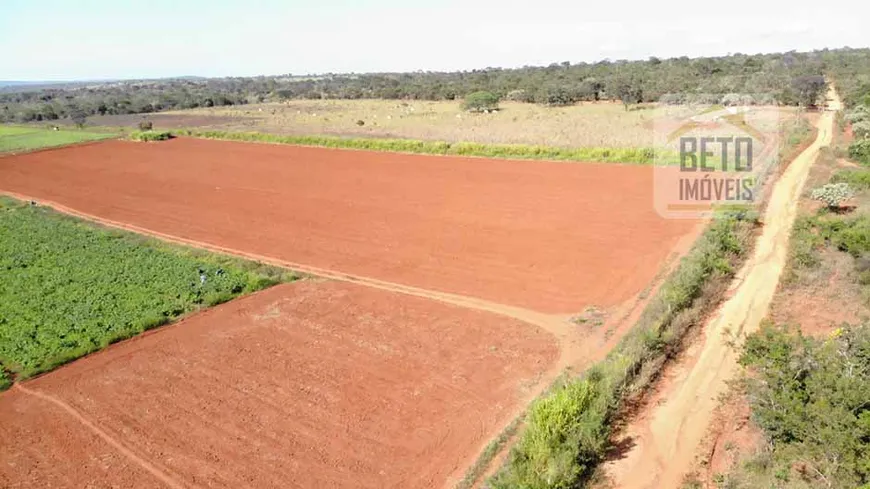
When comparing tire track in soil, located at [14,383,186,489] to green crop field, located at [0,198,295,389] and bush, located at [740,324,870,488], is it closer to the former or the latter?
green crop field, located at [0,198,295,389]

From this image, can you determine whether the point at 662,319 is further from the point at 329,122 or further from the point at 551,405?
the point at 329,122

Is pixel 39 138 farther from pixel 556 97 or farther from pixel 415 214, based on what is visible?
pixel 556 97

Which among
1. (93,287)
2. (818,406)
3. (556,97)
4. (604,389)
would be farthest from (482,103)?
(818,406)

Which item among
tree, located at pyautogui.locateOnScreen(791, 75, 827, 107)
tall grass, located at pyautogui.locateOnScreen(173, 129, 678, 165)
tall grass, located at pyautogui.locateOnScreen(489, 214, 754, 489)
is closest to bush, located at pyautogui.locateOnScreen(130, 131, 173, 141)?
tall grass, located at pyautogui.locateOnScreen(173, 129, 678, 165)

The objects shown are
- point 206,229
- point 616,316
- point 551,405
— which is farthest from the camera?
point 206,229

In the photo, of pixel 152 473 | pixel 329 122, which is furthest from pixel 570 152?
pixel 329 122

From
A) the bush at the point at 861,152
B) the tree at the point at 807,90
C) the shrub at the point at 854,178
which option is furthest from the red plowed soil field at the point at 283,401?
the tree at the point at 807,90

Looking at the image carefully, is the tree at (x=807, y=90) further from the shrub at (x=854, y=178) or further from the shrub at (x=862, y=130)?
the shrub at (x=854, y=178)
